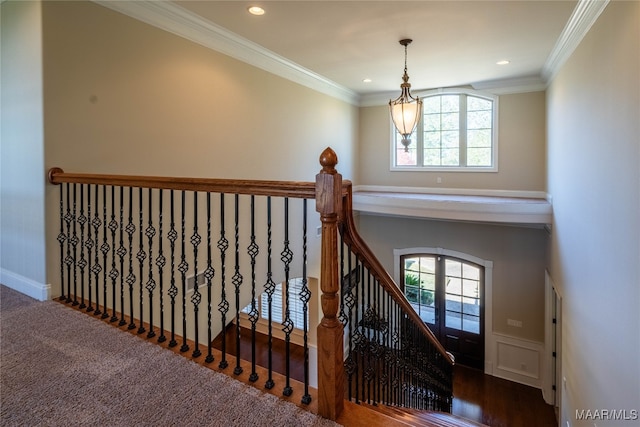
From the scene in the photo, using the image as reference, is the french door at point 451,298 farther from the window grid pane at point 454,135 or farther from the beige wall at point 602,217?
the beige wall at point 602,217

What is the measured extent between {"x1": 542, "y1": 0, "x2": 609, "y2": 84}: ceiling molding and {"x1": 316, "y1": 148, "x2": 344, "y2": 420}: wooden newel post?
9.84ft

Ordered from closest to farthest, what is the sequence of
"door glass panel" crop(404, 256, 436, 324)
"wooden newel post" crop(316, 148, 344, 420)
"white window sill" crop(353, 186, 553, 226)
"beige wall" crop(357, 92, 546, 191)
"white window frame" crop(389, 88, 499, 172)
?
"wooden newel post" crop(316, 148, 344, 420), "white window sill" crop(353, 186, 553, 226), "beige wall" crop(357, 92, 546, 191), "white window frame" crop(389, 88, 499, 172), "door glass panel" crop(404, 256, 436, 324)

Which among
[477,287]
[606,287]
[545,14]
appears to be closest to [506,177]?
[477,287]

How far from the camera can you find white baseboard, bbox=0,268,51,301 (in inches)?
110

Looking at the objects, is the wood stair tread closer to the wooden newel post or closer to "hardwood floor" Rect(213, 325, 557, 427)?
the wooden newel post

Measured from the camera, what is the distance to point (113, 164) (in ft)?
10.3

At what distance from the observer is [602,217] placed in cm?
289

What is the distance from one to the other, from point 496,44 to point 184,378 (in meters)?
4.82

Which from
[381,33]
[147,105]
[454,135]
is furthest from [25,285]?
[454,135]

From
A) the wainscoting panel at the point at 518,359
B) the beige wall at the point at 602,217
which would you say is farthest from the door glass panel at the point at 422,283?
the beige wall at the point at 602,217

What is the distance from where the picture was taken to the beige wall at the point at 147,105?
2807 millimetres

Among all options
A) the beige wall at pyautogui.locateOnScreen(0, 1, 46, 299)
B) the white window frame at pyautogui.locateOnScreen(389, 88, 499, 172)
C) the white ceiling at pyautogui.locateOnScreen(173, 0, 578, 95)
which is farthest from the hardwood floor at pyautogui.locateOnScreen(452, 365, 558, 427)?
the beige wall at pyautogui.locateOnScreen(0, 1, 46, 299)

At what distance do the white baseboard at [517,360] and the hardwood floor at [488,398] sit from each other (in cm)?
13

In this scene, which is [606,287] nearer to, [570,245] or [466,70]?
[570,245]
